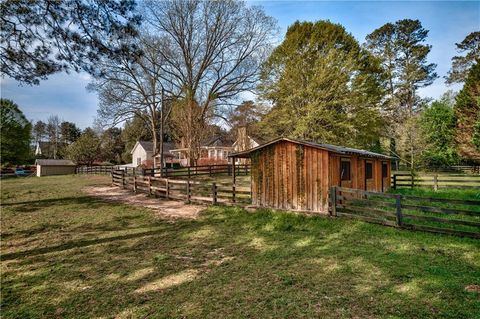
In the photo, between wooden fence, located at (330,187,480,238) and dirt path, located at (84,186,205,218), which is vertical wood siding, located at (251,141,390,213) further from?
dirt path, located at (84,186,205,218)

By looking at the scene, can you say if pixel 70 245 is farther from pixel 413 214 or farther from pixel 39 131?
pixel 39 131

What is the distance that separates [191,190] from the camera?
42.7 ft

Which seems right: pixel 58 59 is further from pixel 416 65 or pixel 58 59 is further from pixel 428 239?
pixel 416 65

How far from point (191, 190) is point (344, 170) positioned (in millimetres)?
6918

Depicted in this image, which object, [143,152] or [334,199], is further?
[143,152]

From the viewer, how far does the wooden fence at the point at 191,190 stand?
1188cm

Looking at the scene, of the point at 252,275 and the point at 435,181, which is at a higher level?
the point at 435,181

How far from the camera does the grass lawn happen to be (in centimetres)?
385

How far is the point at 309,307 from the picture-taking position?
12.4 ft

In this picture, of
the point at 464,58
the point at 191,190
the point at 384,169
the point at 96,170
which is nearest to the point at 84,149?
the point at 96,170

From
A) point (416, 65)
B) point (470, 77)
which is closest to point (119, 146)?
point (416, 65)

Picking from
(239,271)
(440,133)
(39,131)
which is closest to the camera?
(239,271)

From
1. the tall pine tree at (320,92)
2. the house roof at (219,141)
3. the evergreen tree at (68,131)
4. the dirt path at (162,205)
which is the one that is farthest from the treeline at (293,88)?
the evergreen tree at (68,131)

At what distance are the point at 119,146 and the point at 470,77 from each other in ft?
193
